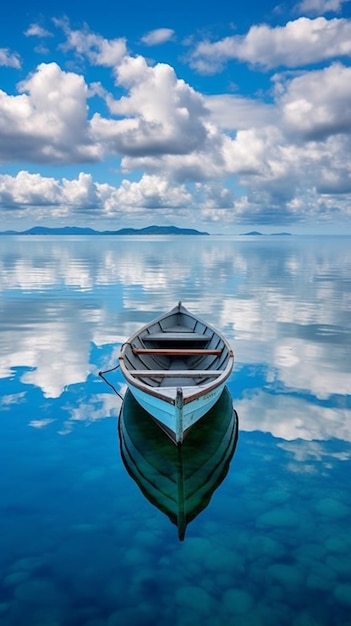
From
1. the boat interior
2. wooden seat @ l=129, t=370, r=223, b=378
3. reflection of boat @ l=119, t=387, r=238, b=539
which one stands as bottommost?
reflection of boat @ l=119, t=387, r=238, b=539

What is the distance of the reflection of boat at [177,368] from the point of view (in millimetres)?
10961

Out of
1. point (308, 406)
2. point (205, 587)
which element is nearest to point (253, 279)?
point (308, 406)

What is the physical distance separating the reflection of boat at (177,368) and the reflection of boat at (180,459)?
31.9 inches

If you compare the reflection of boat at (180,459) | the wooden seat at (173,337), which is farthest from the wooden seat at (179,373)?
the wooden seat at (173,337)

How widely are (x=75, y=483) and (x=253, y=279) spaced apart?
44.7 m

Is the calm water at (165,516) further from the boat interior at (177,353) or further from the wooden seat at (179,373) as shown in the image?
the wooden seat at (179,373)

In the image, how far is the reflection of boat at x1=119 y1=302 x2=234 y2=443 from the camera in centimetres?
1096

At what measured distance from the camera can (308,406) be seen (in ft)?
51.0

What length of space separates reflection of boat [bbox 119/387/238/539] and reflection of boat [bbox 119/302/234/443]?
81cm

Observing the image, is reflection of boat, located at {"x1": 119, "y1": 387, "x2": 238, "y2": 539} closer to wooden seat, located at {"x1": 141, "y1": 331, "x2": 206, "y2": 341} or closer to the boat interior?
the boat interior

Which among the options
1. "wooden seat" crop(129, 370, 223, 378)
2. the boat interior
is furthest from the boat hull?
the boat interior

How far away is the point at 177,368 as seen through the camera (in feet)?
60.6

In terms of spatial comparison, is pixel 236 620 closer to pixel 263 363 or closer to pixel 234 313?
pixel 263 363

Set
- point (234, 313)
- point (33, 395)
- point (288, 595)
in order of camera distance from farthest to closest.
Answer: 1. point (234, 313)
2. point (33, 395)
3. point (288, 595)
